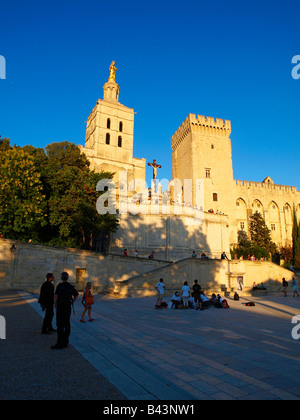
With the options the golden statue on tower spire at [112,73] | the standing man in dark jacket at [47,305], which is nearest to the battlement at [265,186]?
the golden statue on tower spire at [112,73]

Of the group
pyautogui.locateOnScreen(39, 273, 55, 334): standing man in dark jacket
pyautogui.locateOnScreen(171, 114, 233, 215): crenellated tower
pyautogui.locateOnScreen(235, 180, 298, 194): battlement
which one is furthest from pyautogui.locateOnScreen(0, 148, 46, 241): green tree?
pyautogui.locateOnScreen(235, 180, 298, 194): battlement

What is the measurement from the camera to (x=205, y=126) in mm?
56844

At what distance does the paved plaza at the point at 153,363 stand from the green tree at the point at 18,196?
49.8 ft

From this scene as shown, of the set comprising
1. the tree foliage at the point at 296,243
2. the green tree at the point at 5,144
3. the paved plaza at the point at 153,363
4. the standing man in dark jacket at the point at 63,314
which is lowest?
the paved plaza at the point at 153,363

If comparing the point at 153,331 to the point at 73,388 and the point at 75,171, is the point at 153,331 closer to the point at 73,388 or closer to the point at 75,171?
the point at 73,388

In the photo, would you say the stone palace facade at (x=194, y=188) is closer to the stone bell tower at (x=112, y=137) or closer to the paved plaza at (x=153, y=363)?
the stone bell tower at (x=112, y=137)

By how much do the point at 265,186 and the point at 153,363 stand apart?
63.5 metres

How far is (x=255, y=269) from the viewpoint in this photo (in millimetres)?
30422

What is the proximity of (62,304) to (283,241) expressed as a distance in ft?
209

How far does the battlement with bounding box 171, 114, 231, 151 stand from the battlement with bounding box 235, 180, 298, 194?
35.7ft

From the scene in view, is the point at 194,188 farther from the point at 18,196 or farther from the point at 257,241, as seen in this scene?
the point at 18,196

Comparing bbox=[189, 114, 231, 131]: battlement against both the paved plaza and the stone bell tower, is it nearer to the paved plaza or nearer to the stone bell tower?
the stone bell tower

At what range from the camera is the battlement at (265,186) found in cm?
6097

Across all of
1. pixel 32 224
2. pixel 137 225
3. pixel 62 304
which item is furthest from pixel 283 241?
pixel 62 304
